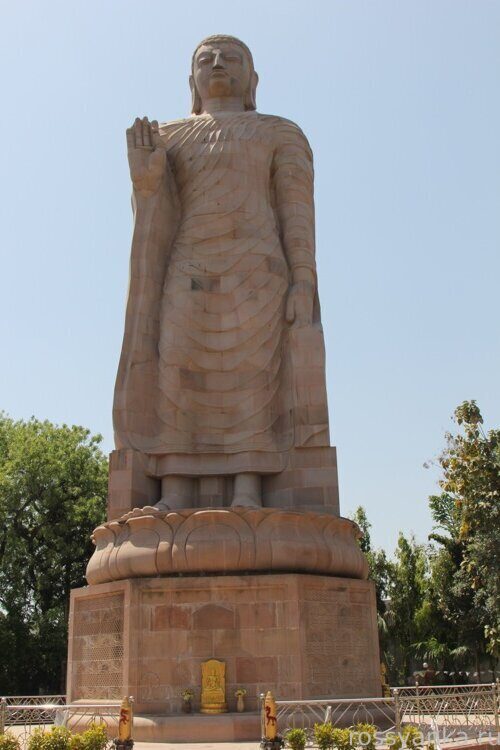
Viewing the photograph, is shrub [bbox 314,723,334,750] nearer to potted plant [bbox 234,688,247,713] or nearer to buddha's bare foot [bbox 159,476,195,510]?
potted plant [bbox 234,688,247,713]

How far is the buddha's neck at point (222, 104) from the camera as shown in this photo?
11.3 metres

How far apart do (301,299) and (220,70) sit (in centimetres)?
363

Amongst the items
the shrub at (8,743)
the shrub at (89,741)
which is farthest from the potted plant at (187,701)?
the shrub at (8,743)

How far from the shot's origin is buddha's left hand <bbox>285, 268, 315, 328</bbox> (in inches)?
398

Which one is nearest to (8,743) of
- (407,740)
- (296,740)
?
(296,740)

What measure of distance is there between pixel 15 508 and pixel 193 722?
14.1 metres

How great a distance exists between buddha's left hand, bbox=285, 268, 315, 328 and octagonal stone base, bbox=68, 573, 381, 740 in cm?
335

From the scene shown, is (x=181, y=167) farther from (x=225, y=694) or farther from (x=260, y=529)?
(x=225, y=694)

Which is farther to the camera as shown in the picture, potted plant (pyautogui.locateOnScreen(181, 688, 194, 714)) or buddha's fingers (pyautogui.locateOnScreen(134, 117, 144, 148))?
buddha's fingers (pyautogui.locateOnScreen(134, 117, 144, 148))

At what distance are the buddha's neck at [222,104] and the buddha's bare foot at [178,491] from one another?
5.30 meters

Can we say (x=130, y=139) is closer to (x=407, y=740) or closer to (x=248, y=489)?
(x=248, y=489)

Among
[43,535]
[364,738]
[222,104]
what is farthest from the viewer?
[43,535]

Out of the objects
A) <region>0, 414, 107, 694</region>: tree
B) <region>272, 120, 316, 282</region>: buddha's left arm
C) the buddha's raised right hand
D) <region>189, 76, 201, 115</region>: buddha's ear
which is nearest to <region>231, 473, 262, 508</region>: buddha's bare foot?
<region>272, 120, 316, 282</region>: buddha's left arm

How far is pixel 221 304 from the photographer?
10.1 m
